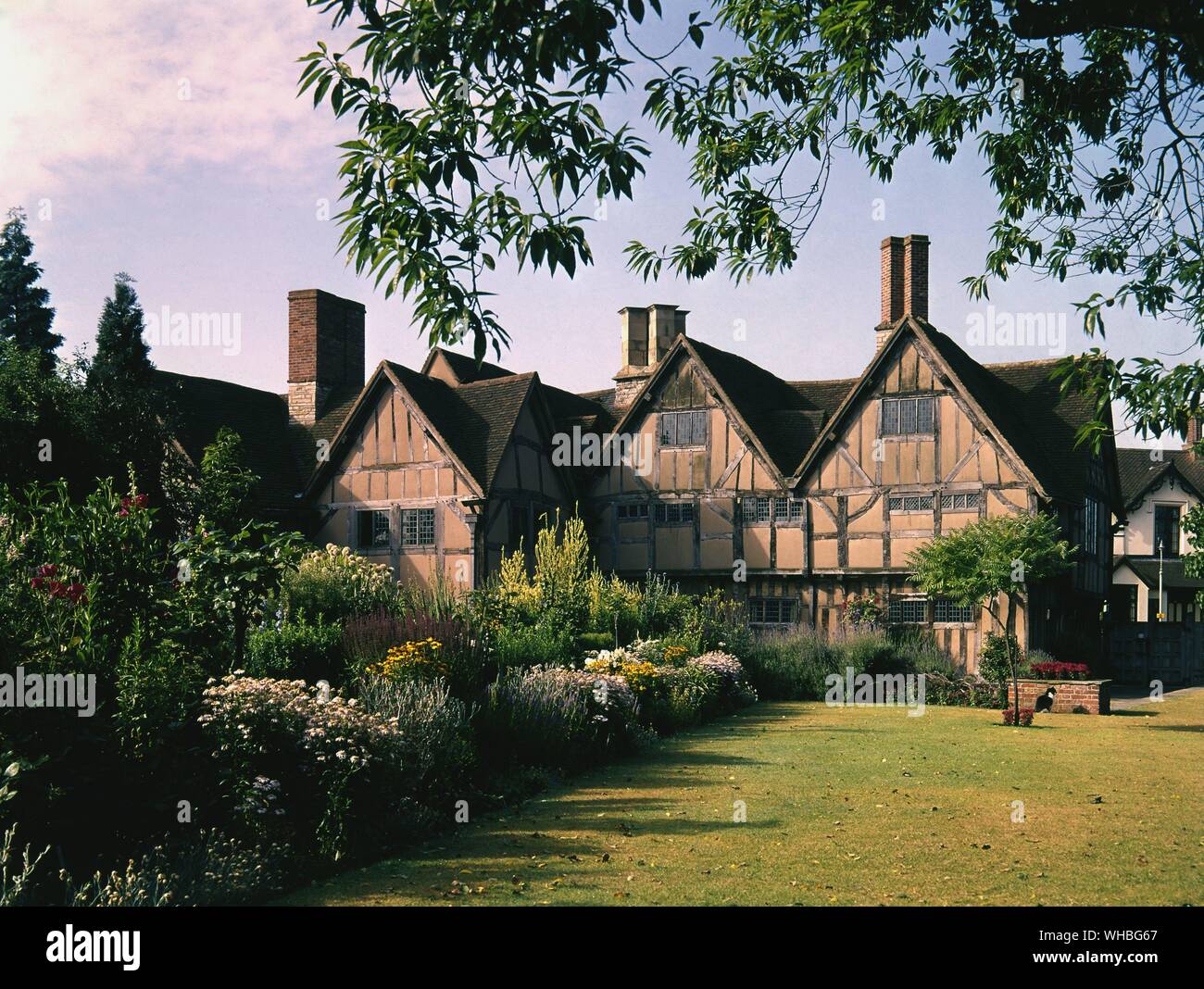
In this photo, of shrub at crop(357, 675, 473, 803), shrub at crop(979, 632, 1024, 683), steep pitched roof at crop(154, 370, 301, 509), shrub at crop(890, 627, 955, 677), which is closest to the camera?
shrub at crop(357, 675, 473, 803)

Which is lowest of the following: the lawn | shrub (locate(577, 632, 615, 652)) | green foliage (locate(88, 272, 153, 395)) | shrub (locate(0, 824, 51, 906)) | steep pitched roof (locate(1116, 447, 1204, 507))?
the lawn

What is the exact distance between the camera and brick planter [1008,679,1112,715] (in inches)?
850

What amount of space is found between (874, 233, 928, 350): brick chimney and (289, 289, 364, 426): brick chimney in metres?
14.8

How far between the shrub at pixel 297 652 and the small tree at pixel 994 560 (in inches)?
490

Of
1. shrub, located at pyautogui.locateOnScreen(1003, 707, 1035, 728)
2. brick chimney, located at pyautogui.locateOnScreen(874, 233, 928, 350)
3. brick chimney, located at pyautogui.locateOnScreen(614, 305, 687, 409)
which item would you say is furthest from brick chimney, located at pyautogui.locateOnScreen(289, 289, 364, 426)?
shrub, located at pyautogui.locateOnScreen(1003, 707, 1035, 728)

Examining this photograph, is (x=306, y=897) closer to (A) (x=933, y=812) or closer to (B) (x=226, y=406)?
(A) (x=933, y=812)

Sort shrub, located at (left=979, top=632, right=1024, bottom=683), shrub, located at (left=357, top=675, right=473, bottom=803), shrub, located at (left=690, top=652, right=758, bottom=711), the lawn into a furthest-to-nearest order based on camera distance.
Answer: shrub, located at (left=979, top=632, right=1024, bottom=683), shrub, located at (left=690, top=652, right=758, bottom=711), shrub, located at (left=357, top=675, right=473, bottom=803), the lawn

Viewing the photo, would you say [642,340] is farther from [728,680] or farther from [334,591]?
[334,591]

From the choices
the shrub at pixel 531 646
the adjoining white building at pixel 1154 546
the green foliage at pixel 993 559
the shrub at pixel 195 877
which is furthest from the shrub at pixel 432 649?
the adjoining white building at pixel 1154 546

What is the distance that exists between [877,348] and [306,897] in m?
24.1

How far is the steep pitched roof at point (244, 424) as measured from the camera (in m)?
28.5

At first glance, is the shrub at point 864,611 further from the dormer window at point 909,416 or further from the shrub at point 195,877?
the shrub at point 195,877

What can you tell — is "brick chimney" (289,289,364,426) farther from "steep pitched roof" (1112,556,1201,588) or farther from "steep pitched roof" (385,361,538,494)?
"steep pitched roof" (1112,556,1201,588)
